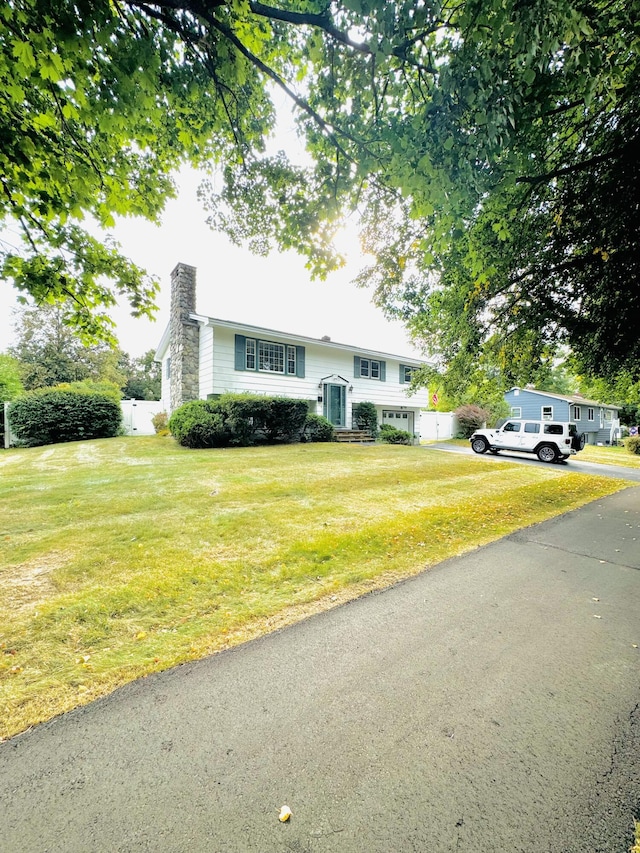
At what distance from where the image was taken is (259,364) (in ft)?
51.6

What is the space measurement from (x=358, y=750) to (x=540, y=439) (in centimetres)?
1611

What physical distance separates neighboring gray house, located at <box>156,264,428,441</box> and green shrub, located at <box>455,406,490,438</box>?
8473 mm

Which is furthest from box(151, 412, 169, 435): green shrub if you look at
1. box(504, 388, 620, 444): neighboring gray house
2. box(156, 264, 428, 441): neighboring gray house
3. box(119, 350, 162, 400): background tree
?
box(504, 388, 620, 444): neighboring gray house

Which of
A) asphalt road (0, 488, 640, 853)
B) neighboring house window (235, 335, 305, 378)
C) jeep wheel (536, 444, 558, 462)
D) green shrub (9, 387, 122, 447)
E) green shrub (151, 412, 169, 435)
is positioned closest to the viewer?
asphalt road (0, 488, 640, 853)

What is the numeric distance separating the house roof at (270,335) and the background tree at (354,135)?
5.14 metres

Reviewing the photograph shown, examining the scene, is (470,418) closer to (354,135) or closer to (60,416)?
(60,416)

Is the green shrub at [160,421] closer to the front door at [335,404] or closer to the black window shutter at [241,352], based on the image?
the black window shutter at [241,352]

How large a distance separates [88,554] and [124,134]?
5.06 metres

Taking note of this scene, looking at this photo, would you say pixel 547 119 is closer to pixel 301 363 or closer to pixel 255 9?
pixel 255 9

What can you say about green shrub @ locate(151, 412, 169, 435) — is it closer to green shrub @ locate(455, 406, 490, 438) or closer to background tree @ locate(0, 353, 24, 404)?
background tree @ locate(0, 353, 24, 404)

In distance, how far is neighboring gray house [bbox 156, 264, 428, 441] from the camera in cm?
1463

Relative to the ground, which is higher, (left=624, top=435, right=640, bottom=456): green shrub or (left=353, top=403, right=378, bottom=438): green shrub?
(left=353, top=403, right=378, bottom=438): green shrub

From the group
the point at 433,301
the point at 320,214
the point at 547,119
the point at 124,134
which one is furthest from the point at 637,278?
the point at 124,134

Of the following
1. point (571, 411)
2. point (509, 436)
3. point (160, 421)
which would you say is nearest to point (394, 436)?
point (509, 436)
